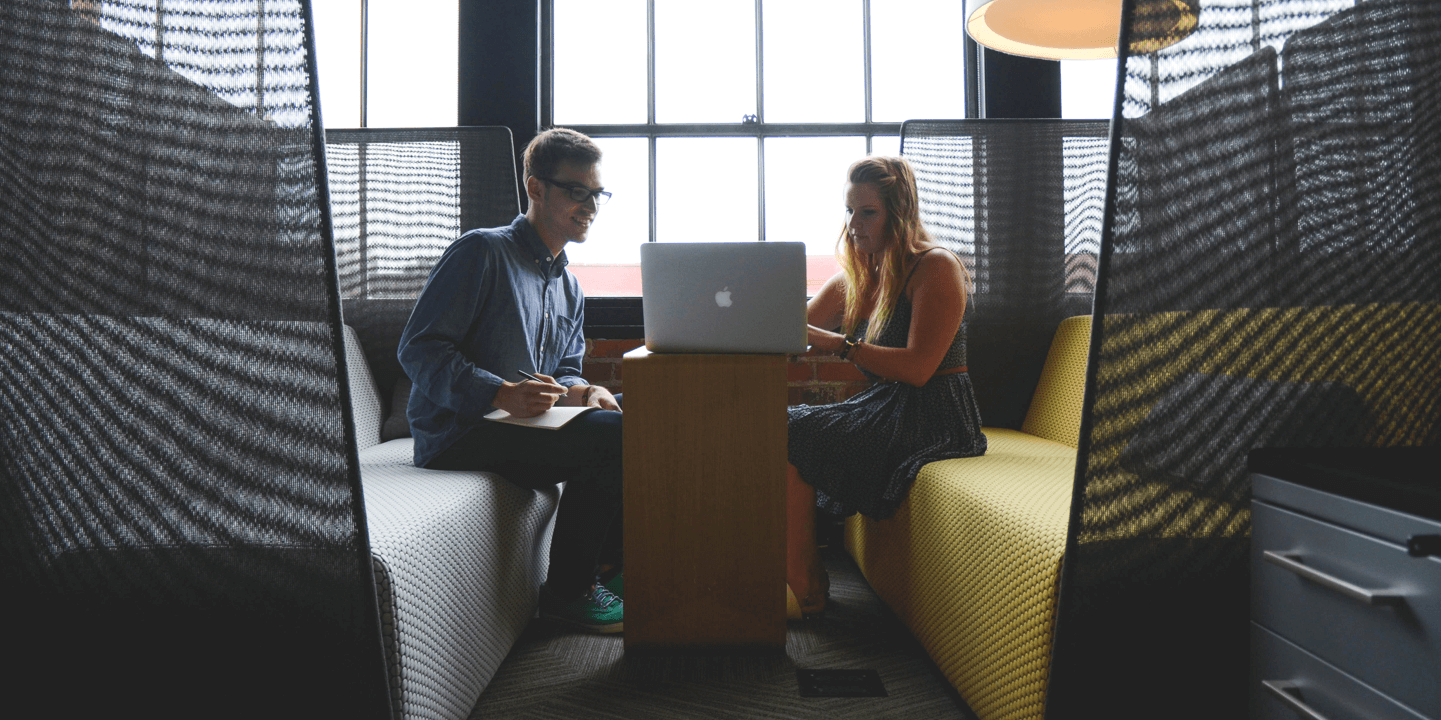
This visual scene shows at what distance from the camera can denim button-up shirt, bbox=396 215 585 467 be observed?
183 centimetres

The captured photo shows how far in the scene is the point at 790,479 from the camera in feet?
6.75

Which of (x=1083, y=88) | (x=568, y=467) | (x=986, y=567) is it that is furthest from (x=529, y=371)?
(x=1083, y=88)

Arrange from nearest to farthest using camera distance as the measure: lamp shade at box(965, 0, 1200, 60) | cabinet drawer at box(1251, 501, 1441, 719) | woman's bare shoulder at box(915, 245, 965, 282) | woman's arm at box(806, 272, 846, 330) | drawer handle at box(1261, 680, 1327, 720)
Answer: cabinet drawer at box(1251, 501, 1441, 719)
drawer handle at box(1261, 680, 1327, 720)
lamp shade at box(965, 0, 1200, 60)
woman's bare shoulder at box(915, 245, 965, 282)
woman's arm at box(806, 272, 846, 330)

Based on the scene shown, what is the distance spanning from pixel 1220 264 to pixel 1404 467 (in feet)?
0.89

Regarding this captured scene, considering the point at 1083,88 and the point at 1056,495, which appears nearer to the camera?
the point at 1056,495

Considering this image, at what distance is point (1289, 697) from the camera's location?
0.90m

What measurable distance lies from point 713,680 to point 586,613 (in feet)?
1.38

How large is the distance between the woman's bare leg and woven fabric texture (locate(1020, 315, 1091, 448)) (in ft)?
2.41

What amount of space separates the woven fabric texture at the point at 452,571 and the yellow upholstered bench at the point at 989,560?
2.92 feet

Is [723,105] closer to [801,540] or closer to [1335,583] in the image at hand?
[801,540]

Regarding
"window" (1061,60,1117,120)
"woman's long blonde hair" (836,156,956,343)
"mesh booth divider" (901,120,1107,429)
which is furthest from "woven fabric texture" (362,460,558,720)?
"window" (1061,60,1117,120)

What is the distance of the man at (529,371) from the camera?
1837 millimetres

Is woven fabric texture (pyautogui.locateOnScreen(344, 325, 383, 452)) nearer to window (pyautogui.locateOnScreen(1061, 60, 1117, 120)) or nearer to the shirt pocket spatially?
the shirt pocket

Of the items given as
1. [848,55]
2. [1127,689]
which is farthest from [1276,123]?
[848,55]
